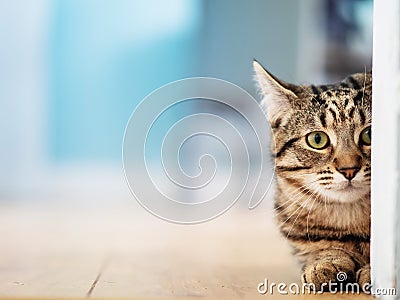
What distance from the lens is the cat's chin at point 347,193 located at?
3.02 feet

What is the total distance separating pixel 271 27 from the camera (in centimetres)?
364

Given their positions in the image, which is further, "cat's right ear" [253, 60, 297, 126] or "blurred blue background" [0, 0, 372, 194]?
"blurred blue background" [0, 0, 372, 194]

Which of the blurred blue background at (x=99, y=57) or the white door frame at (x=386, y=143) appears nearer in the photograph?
the white door frame at (x=386, y=143)

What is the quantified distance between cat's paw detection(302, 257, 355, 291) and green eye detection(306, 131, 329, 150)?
0.17m

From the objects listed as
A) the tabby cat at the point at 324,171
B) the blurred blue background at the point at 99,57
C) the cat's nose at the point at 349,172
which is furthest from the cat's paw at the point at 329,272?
the blurred blue background at the point at 99,57

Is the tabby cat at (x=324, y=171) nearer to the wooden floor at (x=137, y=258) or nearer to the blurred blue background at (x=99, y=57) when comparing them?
the wooden floor at (x=137, y=258)

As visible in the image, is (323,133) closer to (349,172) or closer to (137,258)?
(349,172)

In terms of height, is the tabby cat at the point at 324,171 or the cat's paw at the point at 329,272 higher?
the tabby cat at the point at 324,171

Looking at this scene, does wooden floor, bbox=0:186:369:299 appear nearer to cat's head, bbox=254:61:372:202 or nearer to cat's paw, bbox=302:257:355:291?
cat's paw, bbox=302:257:355:291

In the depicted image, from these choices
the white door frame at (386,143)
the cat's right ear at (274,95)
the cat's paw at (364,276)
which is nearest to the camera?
the white door frame at (386,143)

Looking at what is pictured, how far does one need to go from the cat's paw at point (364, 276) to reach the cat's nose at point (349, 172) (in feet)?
0.43

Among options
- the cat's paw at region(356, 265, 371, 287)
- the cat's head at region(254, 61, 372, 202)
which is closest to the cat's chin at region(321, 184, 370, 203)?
the cat's head at region(254, 61, 372, 202)

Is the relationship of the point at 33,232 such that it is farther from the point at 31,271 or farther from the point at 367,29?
the point at 367,29

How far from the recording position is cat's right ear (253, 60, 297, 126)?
0.99 metres
